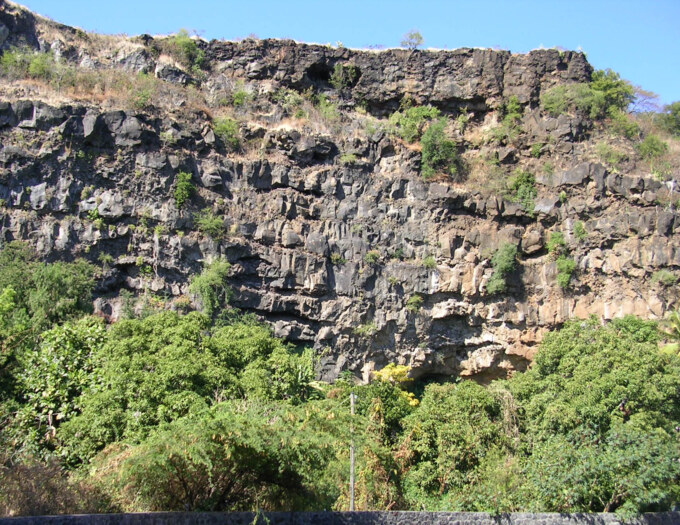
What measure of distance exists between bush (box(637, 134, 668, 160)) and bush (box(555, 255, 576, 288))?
662cm

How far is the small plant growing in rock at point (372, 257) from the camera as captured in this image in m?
26.4

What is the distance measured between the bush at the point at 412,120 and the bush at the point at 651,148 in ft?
28.3

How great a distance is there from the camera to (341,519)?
13.1 metres

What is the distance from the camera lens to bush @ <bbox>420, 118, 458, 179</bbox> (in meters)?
28.9

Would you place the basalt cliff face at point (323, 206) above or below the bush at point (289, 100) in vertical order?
below

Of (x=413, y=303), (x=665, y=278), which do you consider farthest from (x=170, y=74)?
(x=665, y=278)

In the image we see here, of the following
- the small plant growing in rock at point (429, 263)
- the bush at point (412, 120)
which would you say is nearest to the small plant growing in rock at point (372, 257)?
the small plant growing in rock at point (429, 263)

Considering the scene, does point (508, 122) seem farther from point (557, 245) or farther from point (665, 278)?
point (665, 278)

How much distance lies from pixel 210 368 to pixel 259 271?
811 centimetres

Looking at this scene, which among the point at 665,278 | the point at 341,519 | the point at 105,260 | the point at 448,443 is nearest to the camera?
the point at 341,519

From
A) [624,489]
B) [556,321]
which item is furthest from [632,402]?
[556,321]

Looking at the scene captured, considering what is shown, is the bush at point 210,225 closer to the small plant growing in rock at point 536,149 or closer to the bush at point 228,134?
the bush at point 228,134

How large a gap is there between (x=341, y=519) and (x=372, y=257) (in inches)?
560

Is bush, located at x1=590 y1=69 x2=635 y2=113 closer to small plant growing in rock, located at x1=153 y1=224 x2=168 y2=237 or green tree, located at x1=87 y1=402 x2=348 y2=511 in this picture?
small plant growing in rock, located at x1=153 y1=224 x2=168 y2=237
